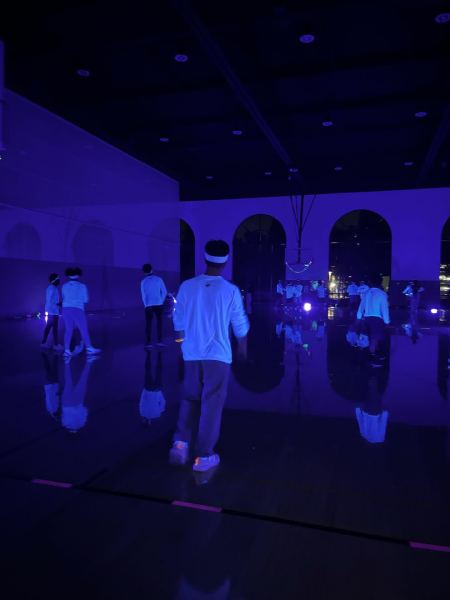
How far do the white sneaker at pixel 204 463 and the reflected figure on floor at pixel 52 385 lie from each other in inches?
70.8

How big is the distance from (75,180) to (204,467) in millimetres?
12196

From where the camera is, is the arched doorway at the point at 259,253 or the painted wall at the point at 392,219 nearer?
the painted wall at the point at 392,219

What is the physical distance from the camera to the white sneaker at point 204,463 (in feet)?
9.64

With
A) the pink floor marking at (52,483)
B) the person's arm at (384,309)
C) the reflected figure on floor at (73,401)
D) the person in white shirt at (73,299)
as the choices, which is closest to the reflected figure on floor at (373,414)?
the person's arm at (384,309)

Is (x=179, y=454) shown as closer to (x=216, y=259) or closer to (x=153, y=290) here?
(x=216, y=259)

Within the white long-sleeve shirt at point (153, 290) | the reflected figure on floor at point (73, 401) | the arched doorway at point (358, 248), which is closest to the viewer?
the reflected figure on floor at point (73, 401)

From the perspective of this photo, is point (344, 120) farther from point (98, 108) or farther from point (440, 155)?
point (98, 108)

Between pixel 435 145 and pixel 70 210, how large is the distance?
1194cm

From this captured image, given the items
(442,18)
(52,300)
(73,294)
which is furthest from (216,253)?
(442,18)

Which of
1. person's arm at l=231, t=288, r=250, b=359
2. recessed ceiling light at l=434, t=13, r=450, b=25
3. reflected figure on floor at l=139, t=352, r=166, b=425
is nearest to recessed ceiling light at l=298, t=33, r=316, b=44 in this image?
recessed ceiling light at l=434, t=13, r=450, b=25

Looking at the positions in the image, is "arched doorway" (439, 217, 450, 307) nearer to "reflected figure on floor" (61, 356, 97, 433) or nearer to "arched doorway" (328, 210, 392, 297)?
"arched doorway" (328, 210, 392, 297)

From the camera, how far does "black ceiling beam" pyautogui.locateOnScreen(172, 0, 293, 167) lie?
7.31m

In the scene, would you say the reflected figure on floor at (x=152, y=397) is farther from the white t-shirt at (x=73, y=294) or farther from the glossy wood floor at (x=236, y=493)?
the white t-shirt at (x=73, y=294)

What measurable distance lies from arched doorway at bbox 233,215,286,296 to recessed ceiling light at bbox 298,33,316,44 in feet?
45.9
